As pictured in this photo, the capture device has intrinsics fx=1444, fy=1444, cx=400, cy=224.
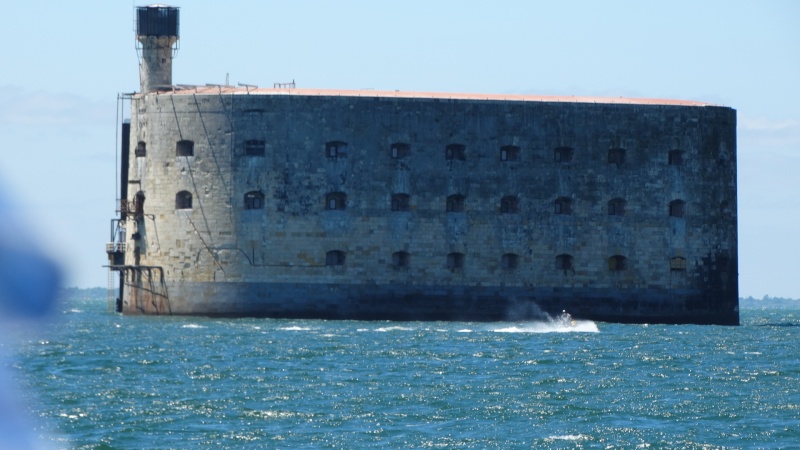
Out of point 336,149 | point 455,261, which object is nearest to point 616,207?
point 455,261

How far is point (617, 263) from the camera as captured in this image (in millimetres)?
41312

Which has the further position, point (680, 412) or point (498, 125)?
point (498, 125)

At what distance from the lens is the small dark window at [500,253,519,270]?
4078 cm

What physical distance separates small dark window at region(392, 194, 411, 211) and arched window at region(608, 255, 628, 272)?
6079 millimetres

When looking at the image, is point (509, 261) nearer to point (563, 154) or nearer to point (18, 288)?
point (563, 154)

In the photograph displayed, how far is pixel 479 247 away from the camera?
40.5 m

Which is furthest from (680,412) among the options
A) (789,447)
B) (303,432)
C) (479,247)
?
(479,247)

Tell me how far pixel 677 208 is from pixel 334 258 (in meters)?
9.99

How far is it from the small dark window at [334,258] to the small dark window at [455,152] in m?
4.00

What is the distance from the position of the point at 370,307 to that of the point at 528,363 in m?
14.4

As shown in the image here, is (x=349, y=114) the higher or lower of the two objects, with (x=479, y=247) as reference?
higher

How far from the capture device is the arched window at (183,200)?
133 ft

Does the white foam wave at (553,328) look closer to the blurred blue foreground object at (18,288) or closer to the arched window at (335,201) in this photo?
the arched window at (335,201)

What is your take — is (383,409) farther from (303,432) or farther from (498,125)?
(498,125)
